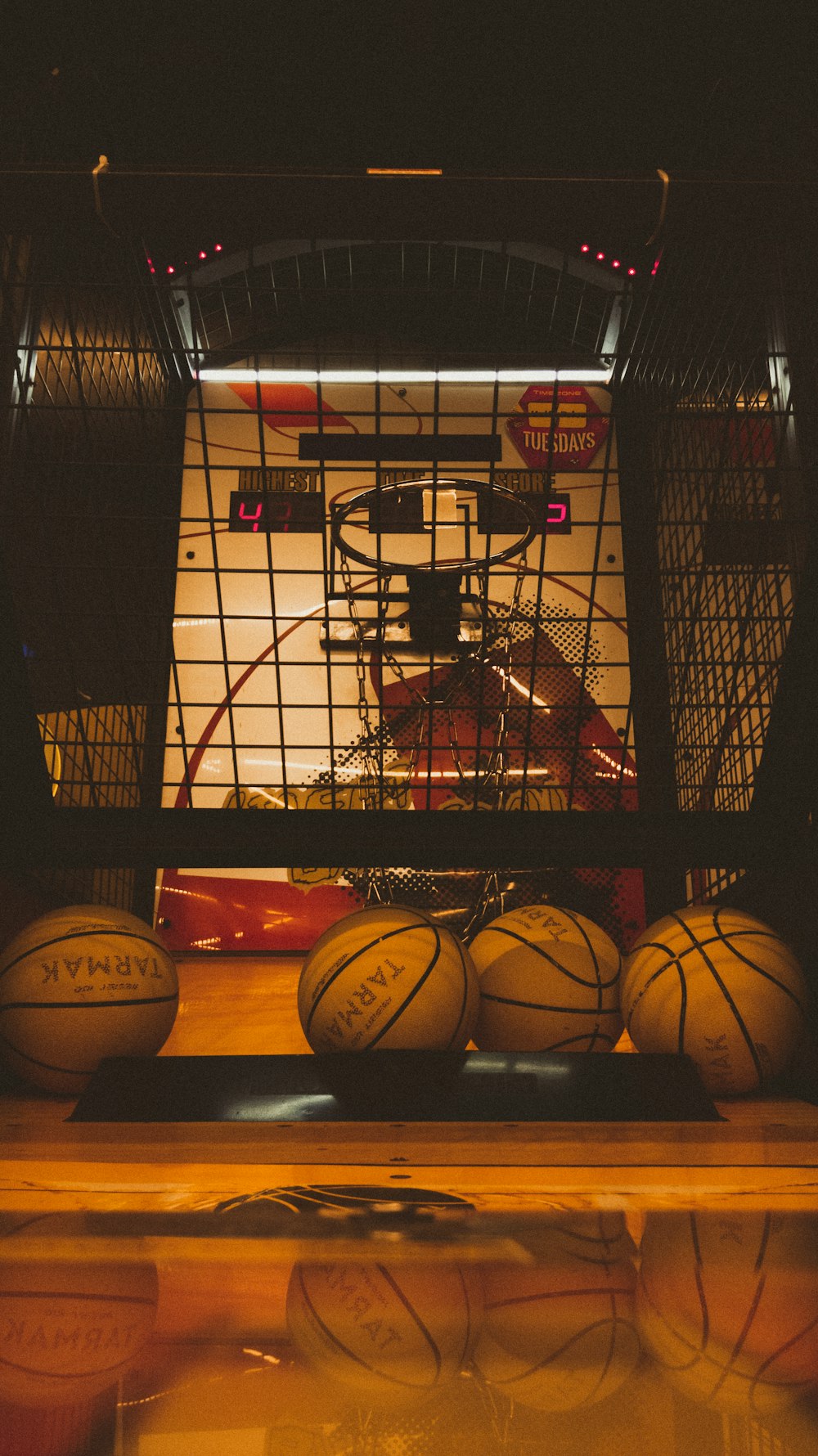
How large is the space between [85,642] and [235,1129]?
1.51 meters

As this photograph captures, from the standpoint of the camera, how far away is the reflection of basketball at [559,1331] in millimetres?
635

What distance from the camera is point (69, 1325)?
2.39 ft

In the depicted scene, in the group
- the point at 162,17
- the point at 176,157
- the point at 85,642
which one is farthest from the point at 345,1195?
the point at 162,17

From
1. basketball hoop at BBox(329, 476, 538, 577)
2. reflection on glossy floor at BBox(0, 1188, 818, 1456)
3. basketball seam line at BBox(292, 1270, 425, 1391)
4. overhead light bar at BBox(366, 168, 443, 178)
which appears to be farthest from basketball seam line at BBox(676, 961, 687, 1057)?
overhead light bar at BBox(366, 168, 443, 178)

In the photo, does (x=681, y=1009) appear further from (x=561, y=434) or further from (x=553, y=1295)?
(x=561, y=434)

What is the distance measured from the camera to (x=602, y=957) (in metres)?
1.80

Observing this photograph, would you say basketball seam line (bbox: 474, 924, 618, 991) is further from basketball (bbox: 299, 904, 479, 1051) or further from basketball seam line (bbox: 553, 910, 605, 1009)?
basketball (bbox: 299, 904, 479, 1051)

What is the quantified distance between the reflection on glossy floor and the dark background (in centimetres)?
202

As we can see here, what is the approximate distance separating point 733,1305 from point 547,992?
966 mm

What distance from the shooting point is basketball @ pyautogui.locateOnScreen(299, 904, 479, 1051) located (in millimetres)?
1611

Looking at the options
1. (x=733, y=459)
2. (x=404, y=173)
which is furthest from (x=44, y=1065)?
(x=733, y=459)

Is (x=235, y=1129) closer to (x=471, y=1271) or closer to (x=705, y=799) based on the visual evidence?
(x=471, y=1271)

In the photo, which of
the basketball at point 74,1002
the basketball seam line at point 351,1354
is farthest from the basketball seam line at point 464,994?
the basketball seam line at point 351,1354

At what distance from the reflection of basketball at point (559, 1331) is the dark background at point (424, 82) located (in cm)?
206
